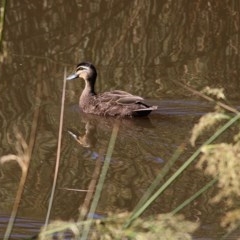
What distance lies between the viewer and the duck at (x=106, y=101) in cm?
834

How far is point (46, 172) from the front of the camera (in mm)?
6656

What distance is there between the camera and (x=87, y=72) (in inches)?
347

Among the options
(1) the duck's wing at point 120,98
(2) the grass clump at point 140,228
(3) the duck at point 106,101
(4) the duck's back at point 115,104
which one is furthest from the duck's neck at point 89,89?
(2) the grass clump at point 140,228

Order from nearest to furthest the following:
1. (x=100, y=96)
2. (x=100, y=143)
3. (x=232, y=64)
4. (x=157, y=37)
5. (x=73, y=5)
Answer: (x=100, y=143) → (x=100, y=96) → (x=232, y=64) → (x=157, y=37) → (x=73, y=5)

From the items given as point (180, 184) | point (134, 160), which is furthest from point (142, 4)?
point (180, 184)

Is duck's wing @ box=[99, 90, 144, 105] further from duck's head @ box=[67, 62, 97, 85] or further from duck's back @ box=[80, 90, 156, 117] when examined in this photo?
duck's head @ box=[67, 62, 97, 85]

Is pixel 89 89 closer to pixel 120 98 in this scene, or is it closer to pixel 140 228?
pixel 120 98

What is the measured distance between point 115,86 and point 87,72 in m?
0.40

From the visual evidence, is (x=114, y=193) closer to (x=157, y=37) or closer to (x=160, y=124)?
(x=160, y=124)

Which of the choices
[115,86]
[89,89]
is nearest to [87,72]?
[89,89]

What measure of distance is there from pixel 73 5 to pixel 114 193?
541 cm

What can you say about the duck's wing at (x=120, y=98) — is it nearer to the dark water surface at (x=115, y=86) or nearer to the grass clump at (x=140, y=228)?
the dark water surface at (x=115, y=86)

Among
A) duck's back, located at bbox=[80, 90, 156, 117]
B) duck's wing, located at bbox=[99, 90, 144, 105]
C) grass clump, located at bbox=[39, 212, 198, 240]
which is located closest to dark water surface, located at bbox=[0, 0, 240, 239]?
duck's back, located at bbox=[80, 90, 156, 117]

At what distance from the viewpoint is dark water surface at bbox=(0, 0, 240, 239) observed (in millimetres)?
6109
